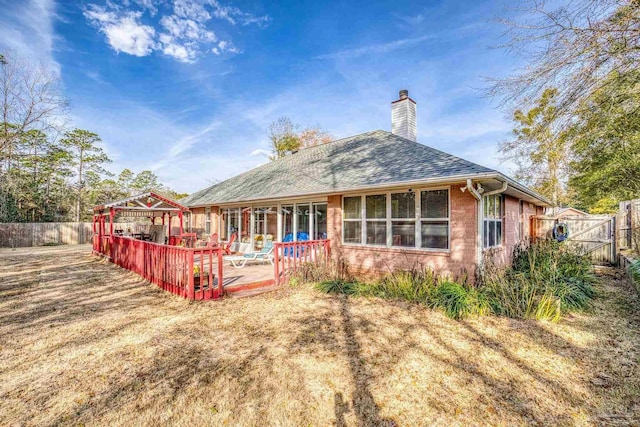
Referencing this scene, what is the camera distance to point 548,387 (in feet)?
10.5

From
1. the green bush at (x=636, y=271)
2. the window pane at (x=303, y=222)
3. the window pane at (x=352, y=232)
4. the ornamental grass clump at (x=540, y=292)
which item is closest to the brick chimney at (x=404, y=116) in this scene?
the window pane at (x=303, y=222)

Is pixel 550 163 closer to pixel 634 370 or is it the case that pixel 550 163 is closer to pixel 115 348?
pixel 634 370

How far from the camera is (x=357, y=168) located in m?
9.65

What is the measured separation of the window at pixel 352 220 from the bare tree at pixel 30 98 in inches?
656

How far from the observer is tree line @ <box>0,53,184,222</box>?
49.4ft

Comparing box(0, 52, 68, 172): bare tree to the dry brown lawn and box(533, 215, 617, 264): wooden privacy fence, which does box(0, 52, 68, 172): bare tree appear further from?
box(533, 215, 617, 264): wooden privacy fence

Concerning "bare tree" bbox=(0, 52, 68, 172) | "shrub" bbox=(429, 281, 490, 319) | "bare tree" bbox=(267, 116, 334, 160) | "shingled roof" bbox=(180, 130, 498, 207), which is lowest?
"shrub" bbox=(429, 281, 490, 319)

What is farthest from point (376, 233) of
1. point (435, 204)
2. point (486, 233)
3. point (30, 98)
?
point (30, 98)

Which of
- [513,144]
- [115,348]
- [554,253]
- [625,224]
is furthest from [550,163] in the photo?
[115,348]

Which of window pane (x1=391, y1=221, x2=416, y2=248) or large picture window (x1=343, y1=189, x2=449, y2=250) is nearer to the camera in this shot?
large picture window (x1=343, y1=189, x2=449, y2=250)

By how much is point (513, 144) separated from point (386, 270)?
890 inches

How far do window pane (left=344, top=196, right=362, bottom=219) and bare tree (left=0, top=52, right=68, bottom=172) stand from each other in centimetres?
1661

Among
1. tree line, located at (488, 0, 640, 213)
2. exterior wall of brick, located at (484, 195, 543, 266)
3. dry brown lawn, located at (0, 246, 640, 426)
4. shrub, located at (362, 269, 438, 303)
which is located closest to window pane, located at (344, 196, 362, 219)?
shrub, located at (362, 269, 438, 303)

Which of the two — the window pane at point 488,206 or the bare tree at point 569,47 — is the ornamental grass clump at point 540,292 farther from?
the bare tree at point 569,47
